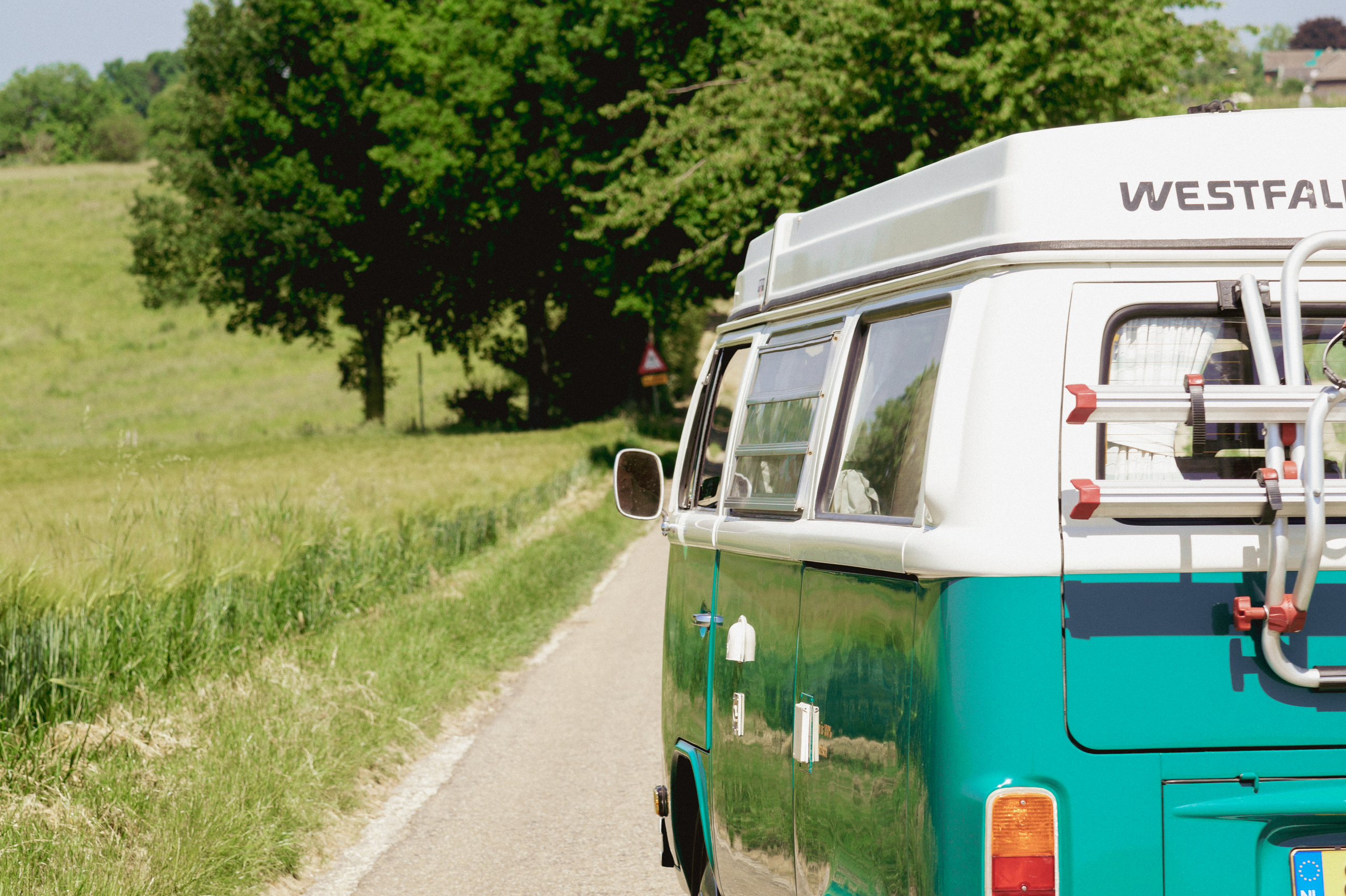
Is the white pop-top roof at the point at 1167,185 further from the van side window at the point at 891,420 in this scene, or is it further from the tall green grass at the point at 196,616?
the tall green grass at the point at 196,616

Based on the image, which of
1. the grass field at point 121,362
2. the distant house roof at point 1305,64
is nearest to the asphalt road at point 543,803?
the grass field at point 121,362

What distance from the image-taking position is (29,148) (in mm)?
135625

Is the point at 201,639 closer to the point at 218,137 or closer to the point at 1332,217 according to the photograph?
the point at 1332,217

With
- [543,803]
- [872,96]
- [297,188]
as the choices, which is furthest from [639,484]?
[297,188]

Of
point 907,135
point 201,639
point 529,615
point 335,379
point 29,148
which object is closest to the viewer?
point 201,639

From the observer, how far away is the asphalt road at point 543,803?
19.1 ft

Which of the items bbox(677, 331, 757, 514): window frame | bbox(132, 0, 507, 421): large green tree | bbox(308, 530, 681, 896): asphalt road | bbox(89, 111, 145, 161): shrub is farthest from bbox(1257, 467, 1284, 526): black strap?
bbox(89, 111, 145, 161): shrub

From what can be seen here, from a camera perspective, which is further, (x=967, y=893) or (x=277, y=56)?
(x=277, y=56)

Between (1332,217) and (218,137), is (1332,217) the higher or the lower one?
the lower one

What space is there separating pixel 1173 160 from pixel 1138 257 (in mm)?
219

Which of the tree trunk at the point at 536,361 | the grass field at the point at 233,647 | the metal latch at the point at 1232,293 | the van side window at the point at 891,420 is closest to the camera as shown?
the metal latch at the point at 1232,293

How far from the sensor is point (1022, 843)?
98.7 inches

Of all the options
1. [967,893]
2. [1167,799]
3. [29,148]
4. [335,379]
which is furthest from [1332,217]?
[29,148]

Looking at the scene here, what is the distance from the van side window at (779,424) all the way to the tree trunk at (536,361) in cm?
3661
